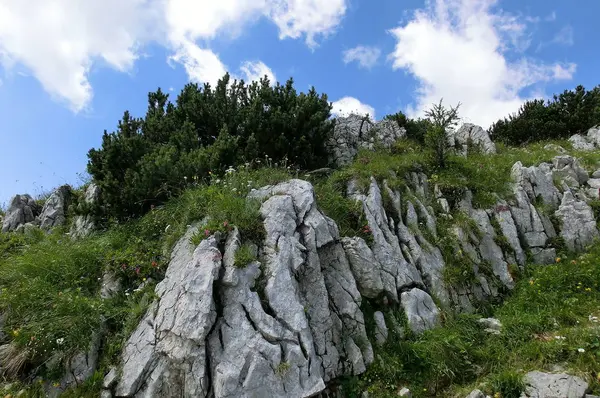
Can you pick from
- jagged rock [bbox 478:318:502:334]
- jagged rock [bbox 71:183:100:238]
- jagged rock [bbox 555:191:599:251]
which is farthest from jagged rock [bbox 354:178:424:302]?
jagged rock [bbox 71:183:100:238]

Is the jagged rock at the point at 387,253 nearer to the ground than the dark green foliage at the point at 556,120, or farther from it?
nearer to the ground

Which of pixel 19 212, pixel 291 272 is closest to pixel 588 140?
pixel 291 272

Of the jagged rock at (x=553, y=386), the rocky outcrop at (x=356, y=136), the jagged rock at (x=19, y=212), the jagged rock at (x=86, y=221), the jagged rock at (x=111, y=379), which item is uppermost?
the rocky outcrop at (x=356, y=136)

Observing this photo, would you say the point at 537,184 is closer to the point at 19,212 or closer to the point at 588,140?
the point at 588,140

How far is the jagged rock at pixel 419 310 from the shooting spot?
335 inches

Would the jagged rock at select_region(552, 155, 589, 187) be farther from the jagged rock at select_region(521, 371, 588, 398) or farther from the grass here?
the jagged rock at select_region(521, 371, 588, 398)

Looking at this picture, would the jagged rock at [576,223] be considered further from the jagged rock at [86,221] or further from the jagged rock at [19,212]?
the jagged rock at [19,212]

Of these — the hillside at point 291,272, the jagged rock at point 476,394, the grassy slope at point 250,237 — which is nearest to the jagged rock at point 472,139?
the hillside at point 291,272

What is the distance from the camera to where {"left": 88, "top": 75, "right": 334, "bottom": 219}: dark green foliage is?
11.6 metres

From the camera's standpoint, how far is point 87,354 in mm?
7219

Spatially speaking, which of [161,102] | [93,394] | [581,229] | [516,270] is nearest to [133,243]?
[93,394]

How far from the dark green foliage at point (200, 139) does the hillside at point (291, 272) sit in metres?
0.08

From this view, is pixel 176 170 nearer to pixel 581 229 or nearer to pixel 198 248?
pixel 198 248

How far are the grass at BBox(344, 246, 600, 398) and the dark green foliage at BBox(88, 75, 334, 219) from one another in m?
7.57
